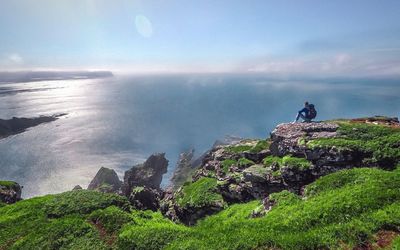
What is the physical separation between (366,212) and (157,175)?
104 m

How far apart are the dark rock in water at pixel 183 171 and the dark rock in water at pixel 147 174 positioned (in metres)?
9.49

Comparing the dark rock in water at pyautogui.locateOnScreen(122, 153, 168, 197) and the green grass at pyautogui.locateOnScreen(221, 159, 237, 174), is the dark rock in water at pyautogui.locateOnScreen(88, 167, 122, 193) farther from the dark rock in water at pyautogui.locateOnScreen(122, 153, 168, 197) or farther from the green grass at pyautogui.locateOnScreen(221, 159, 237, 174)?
the green grass at pyautogui.locateOnScreen(221, 159, 237, 174)

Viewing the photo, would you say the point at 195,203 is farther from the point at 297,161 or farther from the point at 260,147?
the point at 260,147

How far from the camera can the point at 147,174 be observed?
10938cm

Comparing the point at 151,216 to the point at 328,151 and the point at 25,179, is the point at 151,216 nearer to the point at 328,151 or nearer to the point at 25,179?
the point at 328,151

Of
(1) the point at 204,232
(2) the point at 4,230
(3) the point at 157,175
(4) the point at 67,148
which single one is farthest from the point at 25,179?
(1) the point at 204,232

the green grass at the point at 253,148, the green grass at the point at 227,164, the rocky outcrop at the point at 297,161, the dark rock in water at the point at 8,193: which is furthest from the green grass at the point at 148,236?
the dark rock in water at the point at 8,193

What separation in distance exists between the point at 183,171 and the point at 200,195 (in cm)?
11106

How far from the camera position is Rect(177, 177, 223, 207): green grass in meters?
31.7

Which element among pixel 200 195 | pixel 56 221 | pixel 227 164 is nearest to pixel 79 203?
pixel 56 221

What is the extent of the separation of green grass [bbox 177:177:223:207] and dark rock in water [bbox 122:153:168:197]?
58.9 metres

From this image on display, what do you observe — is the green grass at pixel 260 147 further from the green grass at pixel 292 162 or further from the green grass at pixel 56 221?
the green grass at pixel 56 221

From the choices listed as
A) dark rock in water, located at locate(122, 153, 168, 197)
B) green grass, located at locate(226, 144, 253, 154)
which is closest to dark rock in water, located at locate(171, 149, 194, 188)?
dark rock in water, located at locate(122, 153, 168, 197)

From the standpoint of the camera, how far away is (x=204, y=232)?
20453mm
